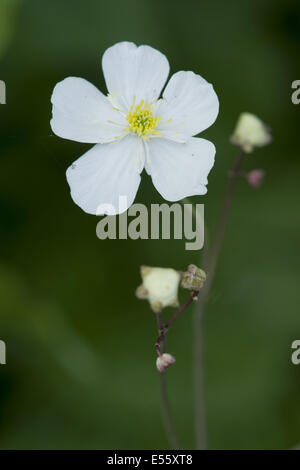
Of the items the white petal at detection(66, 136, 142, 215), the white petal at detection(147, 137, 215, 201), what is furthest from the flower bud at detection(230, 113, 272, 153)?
the white petal at detection(66, 136, 142, 215)

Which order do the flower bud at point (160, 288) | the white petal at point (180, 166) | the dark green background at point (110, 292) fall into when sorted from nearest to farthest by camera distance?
the flower bud at point (160, 288) → the white petal at point (180, 166) → the dark green background at point (110, 292)

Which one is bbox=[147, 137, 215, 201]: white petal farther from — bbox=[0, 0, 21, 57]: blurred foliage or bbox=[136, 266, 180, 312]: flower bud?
A: bbox=[0, 0, 21, 57]: blurred foliage

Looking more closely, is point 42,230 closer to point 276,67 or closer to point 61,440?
point 61,440

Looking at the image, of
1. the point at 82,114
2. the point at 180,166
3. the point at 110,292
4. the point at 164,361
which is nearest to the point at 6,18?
the point at 82,114

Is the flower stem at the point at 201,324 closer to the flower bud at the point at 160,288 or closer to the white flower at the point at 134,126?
the white flower at the point at 134,126

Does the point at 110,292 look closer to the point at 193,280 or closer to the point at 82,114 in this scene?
the point at 82,114

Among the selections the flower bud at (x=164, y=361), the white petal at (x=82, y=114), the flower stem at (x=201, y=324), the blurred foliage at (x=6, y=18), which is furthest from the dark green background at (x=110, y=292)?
the flower bud at (x=164, y=361)
